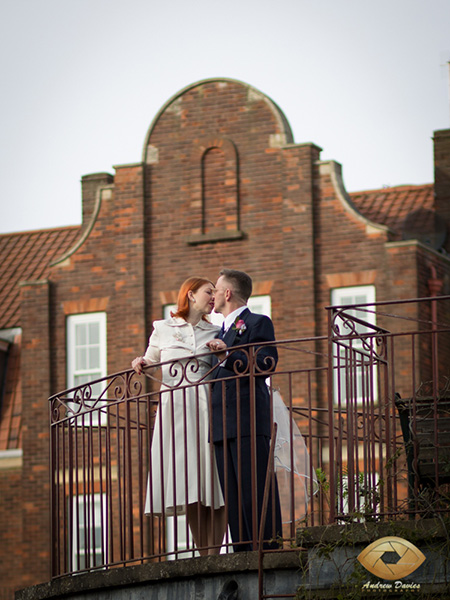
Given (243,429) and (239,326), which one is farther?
(239,326)

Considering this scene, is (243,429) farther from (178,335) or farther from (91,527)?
(91,527)

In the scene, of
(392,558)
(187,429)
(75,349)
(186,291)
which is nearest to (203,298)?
(186,291)

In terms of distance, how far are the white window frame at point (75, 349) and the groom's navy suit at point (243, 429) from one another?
44.6ft

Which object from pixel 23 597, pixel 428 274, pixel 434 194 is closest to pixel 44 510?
pixel 428 274

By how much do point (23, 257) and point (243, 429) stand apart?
18595mm

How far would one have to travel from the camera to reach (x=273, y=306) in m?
20.8

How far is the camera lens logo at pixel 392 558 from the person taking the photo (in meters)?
6.78

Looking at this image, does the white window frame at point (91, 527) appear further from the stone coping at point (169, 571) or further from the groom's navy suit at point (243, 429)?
the groom's navy suit at point (243, 429)

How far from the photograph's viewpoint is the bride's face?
28.4ft

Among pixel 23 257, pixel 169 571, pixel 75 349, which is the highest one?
pixel 23 257

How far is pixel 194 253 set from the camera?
70.5 feet

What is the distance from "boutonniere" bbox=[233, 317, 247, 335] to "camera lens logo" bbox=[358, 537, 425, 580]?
1.94m

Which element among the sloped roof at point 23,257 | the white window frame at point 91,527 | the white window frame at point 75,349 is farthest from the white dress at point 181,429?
the sloped roof at point 23,257

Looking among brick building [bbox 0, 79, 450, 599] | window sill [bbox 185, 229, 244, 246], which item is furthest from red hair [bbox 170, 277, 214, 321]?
window sill [bbox 185, 229, 244, 246]
